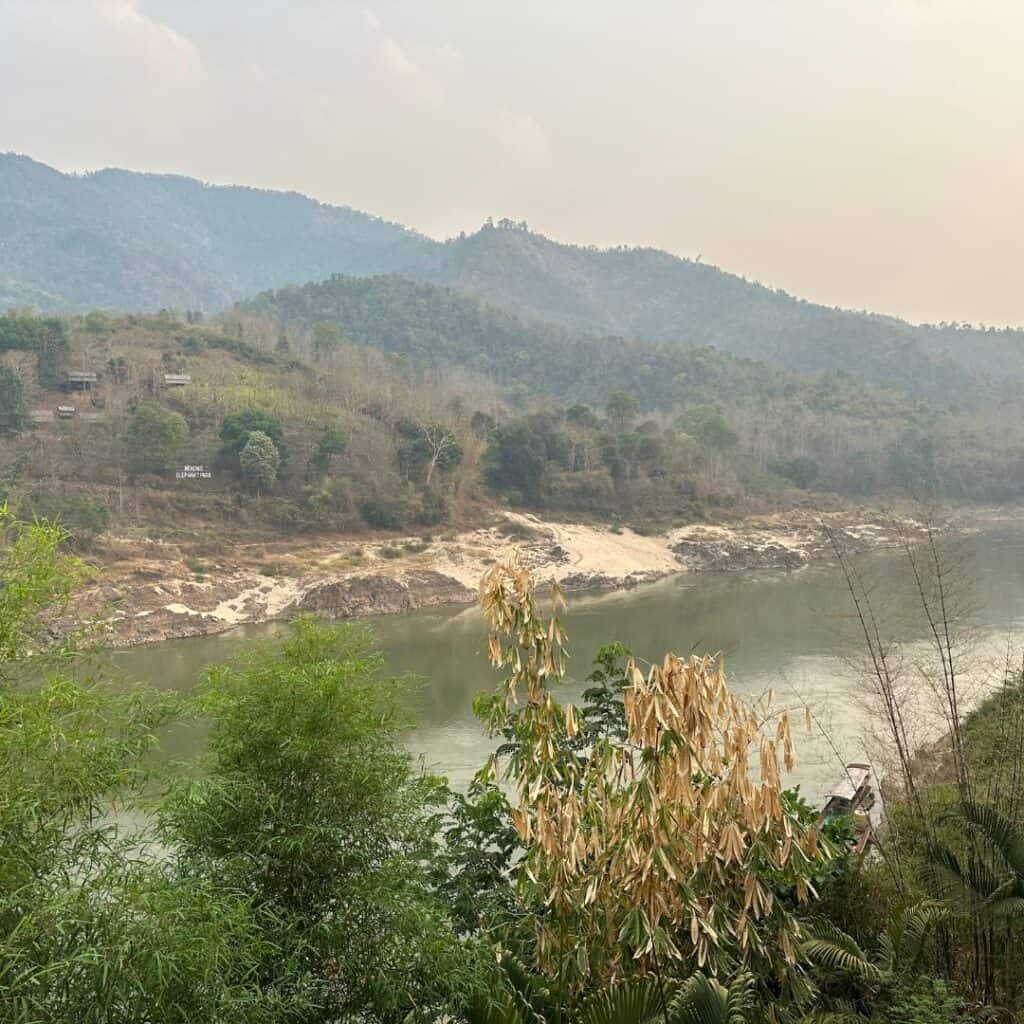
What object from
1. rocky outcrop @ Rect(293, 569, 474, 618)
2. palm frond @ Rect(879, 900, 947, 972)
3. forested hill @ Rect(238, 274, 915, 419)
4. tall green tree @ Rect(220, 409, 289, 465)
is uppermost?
forested hill @ Rect(238, 274, 915, 419)

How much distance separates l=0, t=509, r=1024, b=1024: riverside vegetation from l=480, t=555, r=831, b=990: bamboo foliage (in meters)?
0.02

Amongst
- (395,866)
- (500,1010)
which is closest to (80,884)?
(395,866)

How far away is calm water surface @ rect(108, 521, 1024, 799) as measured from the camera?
43.9 ft

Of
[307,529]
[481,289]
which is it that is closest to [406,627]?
[307,529]

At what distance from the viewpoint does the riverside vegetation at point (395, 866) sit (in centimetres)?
306

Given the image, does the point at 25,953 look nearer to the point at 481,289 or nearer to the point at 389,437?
the point at 389,437

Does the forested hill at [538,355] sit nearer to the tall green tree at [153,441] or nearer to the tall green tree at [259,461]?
the tall green tree at [259,461]

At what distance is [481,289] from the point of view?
11769 cm

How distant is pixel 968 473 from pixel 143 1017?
5581 centimetres

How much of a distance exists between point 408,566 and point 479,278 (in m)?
97.9

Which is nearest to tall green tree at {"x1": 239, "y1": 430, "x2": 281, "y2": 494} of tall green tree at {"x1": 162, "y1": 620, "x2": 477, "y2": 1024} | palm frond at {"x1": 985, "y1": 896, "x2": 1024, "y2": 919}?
tall green tree at {"x1": 162, "y1": 620, "x2": 477, "y2": 1024}

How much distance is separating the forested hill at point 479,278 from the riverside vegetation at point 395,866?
85128mm

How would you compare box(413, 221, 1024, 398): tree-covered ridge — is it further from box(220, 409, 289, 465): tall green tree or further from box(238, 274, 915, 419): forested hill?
box(220, 409, 289, 465): tall green tree

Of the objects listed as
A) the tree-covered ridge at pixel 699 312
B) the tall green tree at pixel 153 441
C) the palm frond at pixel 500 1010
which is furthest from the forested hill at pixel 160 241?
the palm frond at pixel 500 1010
